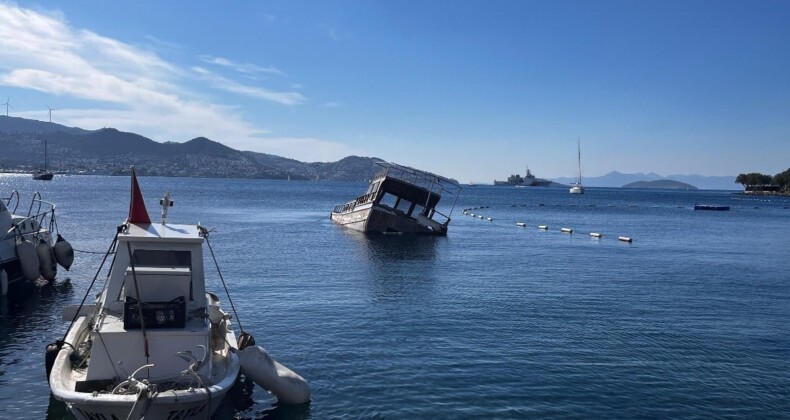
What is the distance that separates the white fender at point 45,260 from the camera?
34.5 metres

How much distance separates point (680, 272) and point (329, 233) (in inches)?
1494

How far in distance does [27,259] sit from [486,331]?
80.7 ft

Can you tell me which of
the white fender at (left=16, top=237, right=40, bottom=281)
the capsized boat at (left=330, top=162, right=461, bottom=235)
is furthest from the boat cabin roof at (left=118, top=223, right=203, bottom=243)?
the capsized boat at (left=330, top=162, right=461, bottom=235)

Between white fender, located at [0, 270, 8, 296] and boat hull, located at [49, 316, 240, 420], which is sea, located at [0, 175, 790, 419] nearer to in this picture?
white fender, located at [0, 270, 8, 296]

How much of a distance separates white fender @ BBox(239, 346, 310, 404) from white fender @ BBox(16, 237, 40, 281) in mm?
21638

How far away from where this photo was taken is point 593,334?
26.1 meters

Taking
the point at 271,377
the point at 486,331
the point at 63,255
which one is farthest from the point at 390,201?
the point at 271,377

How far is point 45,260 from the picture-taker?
113ft

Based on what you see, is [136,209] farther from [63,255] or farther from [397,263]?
[397,263]

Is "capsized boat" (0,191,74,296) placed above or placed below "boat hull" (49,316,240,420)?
above

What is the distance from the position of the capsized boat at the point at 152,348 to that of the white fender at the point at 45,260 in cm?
1741

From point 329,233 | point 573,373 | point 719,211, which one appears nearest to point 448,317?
point 573,373

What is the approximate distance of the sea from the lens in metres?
18.3

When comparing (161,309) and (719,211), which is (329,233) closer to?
(161,309)
